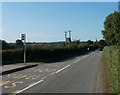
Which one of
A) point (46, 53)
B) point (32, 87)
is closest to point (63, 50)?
point (46, 53)

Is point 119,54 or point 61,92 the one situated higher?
point 119,54

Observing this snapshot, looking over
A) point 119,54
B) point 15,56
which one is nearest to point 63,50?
point 15,56

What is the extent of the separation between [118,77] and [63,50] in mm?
39209

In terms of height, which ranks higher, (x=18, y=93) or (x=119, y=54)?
(x=119, y=54)

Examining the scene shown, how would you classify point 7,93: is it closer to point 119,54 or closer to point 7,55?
point 119,54

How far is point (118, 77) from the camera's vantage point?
22.1ft

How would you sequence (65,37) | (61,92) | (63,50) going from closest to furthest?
(61,92) < (63,50) < (65,37)

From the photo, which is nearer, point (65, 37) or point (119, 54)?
point (119, 54)

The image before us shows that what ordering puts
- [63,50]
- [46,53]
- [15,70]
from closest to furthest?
[15,70] < [46,53] < [63,50]

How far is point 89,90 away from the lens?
10438 mm

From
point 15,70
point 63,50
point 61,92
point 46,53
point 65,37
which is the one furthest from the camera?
point 65,37

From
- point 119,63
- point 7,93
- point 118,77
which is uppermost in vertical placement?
point 119,63

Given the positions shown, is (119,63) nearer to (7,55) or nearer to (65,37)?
(7,55)

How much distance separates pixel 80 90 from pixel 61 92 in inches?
38.3
